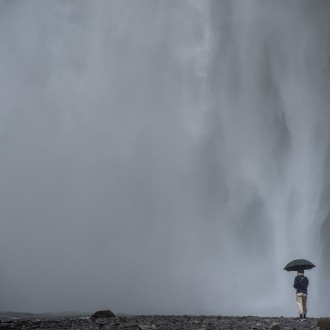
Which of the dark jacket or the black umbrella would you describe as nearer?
the dark jacket

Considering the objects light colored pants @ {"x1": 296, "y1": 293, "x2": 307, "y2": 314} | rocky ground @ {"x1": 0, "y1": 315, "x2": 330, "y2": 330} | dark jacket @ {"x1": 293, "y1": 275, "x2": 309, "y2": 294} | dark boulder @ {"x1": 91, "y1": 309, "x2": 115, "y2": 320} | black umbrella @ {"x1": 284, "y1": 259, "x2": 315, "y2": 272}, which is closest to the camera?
rocky ground @ {"x1": 0, "y1": 315, "x2": 330, "y2": 330}

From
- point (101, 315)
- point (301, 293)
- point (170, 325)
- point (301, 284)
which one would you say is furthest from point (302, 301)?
point (101, 315)

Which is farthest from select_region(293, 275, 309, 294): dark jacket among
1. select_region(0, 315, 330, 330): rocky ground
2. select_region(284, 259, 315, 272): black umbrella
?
select_region(0, 315, 330, 330): rocky ground

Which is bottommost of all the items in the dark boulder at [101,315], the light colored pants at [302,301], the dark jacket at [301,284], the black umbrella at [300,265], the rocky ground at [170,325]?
the rocky ground at [170,325]

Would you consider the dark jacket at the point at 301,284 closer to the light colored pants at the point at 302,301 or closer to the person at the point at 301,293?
the person at the point at 301,293

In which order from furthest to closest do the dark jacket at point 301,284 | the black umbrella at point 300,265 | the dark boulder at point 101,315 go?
the black umbrella at point 300,265
the dark jacket at point 301,284
the dark boulder at point 101,315

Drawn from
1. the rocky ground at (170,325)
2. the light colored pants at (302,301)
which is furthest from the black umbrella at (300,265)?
the rocky ground at (170,325)

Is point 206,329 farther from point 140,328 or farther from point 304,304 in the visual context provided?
point 304,304

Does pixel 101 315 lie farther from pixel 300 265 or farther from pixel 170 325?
pixel 300 265

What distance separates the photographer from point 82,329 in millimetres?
22688

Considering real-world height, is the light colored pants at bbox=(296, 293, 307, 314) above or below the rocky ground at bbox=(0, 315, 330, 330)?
above

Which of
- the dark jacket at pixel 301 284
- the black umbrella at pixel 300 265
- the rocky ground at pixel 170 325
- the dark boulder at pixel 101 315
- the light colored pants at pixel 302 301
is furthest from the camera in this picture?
the black umbrella at pixel 300 265

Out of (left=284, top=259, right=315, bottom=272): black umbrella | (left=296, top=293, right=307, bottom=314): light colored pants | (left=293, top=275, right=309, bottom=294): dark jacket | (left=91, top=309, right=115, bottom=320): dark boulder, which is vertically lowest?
(left=91, top=309, right=115, bottom=320): dark boulder

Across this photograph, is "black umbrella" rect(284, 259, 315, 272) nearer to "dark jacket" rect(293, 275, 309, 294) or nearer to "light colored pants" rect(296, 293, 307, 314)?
"dark jacket" rect(293, 275, 309, 294)
